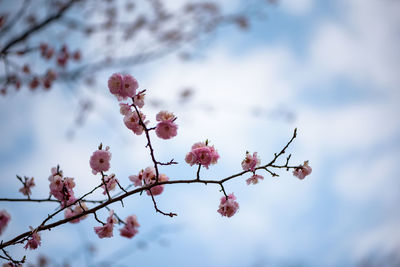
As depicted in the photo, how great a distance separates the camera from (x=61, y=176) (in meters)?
2.90

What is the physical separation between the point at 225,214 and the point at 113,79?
1.85m

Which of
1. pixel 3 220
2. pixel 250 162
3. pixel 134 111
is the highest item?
pixel 134 111

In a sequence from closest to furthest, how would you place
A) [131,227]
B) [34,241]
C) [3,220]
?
[34,241], [3,220], [131,227]

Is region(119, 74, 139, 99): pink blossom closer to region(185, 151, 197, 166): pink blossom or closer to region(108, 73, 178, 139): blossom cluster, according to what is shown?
region(108, 73, 178, 139): blossom cluster

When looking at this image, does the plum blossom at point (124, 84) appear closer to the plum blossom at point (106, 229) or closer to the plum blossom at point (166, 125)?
the plum blossom at point (166, 125)

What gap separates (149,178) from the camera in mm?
2879

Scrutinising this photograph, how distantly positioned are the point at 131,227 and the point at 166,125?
1528 millimetres

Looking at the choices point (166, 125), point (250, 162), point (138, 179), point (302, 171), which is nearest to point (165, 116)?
point (166, 125)

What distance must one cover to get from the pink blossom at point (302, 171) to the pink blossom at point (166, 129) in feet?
4.57

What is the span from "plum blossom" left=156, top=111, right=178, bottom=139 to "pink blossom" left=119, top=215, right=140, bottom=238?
1.35 m

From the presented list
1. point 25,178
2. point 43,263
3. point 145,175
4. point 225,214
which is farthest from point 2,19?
point 43,263

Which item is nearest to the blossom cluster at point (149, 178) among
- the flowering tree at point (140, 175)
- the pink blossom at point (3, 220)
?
the flowering tree at point (140, 175)

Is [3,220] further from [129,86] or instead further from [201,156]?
[201,156]

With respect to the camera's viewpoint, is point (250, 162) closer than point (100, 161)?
No
